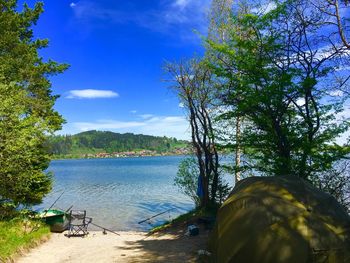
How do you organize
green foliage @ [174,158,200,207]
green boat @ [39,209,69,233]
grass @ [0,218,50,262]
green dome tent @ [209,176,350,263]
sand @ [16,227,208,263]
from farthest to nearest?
green foliage @ [174,158,200,207]
green boat @ [39,209,69,233]
sand @ [16,227,208,263]
grass @ [0,218,50,262]
green dome tent @ [209,176,350,263]

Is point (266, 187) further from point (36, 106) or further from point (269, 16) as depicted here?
point (36, 106)

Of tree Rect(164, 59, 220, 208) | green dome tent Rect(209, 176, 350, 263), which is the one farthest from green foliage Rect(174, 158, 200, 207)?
green dome tent Rect(209, 176, 350, 263)

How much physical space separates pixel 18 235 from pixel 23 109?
604cm

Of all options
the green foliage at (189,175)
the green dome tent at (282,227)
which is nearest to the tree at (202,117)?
the green foliage at (189,175)

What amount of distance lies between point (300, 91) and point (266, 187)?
596cm

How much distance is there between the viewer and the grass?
1255cm

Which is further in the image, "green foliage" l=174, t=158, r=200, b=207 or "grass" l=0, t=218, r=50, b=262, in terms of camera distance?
"green foliage" l=174, t=158, r=200, b=207

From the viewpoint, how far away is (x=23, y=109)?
16766 millimetres

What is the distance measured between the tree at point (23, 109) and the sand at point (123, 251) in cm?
320

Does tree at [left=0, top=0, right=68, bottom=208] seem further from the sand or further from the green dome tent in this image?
the green dome tent

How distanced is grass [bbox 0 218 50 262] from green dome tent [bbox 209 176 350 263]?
7934 mm

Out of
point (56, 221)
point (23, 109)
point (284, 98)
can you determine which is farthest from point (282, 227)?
point (56, 221)

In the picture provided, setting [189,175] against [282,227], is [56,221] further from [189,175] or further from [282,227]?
[282,227]

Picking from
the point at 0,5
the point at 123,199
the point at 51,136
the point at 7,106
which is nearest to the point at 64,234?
the point at 51,136
